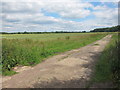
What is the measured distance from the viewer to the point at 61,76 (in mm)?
4902

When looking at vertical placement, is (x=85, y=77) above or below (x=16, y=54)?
below

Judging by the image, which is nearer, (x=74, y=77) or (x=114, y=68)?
(x=114, y=68)

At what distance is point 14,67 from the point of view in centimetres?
641

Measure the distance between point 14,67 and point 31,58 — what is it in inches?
59.6

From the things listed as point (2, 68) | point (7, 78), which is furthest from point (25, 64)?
point (7, 78)

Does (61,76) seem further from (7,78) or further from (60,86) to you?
(7,78)

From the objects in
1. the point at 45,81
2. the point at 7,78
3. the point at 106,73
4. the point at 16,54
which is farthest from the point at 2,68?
the point at 106,73

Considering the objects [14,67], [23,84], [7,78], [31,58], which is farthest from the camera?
[31,58]

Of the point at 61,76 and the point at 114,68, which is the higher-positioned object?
the point at 114,68

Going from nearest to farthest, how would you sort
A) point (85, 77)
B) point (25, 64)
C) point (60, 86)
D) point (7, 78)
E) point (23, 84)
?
1. point (60, 86)
2. point (23, 84)
3. point (85, 77)
4. point (7, 78)
5. point (25, 64)

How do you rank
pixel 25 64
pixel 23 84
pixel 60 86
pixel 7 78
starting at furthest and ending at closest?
pixel 25 64
pixel 7 78
pixel 23 84
pixel 60 86

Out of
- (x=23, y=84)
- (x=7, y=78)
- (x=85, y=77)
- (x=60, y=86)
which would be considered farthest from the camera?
(x=7, y=78)

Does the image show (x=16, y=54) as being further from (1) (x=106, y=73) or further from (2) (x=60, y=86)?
→ (1) (x=106, y=73)

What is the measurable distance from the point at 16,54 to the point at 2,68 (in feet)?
5.01
